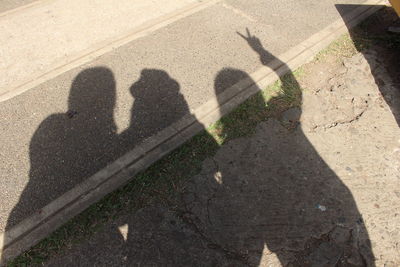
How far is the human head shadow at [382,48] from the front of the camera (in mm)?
5160

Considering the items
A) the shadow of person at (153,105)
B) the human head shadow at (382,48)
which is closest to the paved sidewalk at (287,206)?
the human head shadow at (382,48)

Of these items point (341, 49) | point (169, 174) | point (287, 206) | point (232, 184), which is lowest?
point (287, 206)

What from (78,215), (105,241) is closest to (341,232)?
(105,241)

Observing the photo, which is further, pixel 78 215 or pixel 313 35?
pixel 313 35

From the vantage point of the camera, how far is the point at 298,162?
4.21 metres

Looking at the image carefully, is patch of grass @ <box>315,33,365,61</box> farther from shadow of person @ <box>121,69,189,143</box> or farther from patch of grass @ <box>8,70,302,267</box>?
shadow of person @ <box>121,69,189,143</box>

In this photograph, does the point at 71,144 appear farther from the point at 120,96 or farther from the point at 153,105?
the point at 153,105

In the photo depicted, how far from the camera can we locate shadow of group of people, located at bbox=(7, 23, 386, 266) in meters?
3.52

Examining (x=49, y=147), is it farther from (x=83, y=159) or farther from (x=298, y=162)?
(x=298, y=162)

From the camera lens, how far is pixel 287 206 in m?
3.83

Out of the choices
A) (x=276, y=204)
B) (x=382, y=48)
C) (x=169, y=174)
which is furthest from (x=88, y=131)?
(x=382, y=48)

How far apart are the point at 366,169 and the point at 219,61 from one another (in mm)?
2784

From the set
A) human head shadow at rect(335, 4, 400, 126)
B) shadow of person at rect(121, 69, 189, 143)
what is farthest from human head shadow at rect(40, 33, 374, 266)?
human head shadow at rect(335, 4, 400, 126)

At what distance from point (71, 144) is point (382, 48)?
18.1ft
